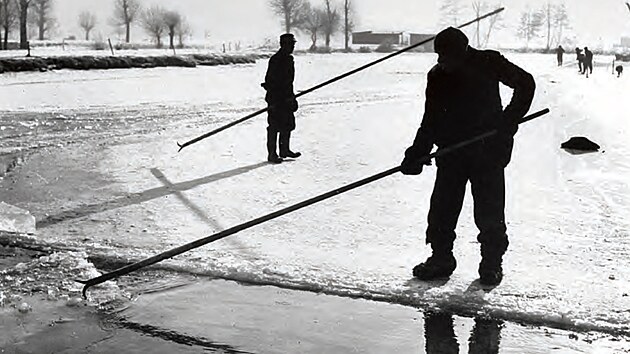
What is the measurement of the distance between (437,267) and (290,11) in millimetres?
87611

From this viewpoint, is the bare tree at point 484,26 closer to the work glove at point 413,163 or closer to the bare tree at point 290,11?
the bare tree at point 290,11

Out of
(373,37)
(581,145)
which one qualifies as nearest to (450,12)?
(373,37)

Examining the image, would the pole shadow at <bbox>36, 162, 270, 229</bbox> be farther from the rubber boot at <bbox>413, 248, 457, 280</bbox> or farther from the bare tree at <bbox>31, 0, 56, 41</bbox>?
the bare tree at <bbox>31, 0, 56, 41</bbox>

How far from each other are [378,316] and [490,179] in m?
1.15

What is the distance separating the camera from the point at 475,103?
15.2 feet

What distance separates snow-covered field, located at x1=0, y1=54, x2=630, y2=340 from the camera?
476 centimetres

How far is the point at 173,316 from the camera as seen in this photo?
4.29m

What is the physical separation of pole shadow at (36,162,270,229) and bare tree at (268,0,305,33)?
268 feet

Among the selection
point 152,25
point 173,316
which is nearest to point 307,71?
point 173,316

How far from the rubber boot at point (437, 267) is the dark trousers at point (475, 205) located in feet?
0.10

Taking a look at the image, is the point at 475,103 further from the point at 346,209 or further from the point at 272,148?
the point at 272,148

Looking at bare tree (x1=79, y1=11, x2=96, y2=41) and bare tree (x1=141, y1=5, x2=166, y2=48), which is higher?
bare tree (x1=79, y1=11, x2=96, y2=41)

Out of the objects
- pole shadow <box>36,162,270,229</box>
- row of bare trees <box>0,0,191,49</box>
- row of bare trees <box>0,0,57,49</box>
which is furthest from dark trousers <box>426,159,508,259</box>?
row of bare trees <box>0,0,191,49</box>

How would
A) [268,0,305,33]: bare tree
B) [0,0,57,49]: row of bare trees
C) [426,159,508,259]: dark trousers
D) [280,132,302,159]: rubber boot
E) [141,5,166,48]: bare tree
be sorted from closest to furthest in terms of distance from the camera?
[426,159,508,259]: dark trousers, [280,132,302,159]: rubber boot, [0,0,57,49]: row of bare trees, [141,5,166,48]: bare tree, [268,0,305,33]: bare tree
